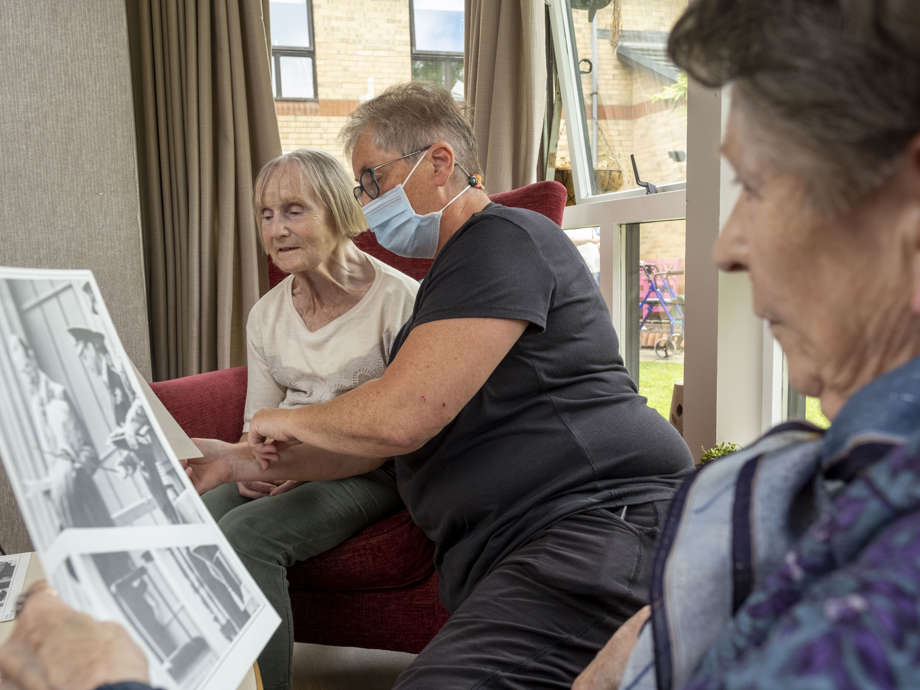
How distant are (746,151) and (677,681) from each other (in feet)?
1.18

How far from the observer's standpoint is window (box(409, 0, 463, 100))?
3.96 metres

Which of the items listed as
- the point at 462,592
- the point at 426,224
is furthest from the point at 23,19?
the point at 462,592

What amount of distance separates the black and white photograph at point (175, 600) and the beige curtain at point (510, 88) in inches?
93.4

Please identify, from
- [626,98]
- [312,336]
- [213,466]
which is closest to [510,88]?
[626,98]

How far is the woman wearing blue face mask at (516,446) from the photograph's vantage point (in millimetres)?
1089

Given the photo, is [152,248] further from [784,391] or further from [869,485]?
[869,485]

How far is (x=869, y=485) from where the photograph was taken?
0.41 m

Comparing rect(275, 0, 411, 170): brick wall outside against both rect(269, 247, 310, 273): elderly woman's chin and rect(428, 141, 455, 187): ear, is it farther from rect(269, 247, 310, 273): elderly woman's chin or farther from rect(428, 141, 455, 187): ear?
rect(428, 141, 455, 187): ear

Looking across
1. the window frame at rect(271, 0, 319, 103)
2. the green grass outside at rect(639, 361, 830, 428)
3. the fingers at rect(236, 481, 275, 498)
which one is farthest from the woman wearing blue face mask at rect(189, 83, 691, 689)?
the window frame at rect(271, 0, 319, 103)

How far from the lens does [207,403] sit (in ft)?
6.59

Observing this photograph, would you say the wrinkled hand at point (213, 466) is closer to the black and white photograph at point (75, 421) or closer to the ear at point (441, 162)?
the ear at point (441, 162)

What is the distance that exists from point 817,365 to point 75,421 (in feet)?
1.92

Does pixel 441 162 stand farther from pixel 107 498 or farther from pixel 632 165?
pixel 632 165

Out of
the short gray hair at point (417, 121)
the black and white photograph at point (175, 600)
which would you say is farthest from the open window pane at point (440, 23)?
the black and white photograph at point (175, 600)
